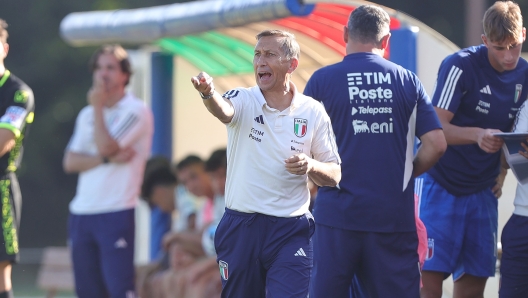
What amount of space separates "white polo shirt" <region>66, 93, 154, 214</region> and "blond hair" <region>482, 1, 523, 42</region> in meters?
3.83

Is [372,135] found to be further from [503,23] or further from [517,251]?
[517,251]

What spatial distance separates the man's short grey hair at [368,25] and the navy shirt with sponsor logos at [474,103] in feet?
2.10

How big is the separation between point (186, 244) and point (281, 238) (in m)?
4.13

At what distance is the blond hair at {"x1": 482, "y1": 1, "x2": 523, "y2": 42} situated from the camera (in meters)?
5.44

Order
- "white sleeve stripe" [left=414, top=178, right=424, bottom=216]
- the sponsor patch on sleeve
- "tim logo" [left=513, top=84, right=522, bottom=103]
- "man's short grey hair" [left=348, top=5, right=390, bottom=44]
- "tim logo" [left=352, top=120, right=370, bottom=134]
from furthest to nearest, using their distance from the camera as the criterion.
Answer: the sponsor patch on sleeve → "white sleeve stripe" [left=414, top=178, right=424, bottom=216] → "tim logo" [left=513, top=84, right=522, bottom=103] → "man's short grey hair" [left=348, top=5, right=390, bottom=44] → "tim logo" [left=352, top=120, right=370, bottom=134]

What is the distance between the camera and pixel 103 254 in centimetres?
794

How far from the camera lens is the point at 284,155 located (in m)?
4.79

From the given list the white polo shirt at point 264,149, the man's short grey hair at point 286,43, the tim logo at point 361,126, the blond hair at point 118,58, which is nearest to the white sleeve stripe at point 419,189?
the tim logo at point 361,126

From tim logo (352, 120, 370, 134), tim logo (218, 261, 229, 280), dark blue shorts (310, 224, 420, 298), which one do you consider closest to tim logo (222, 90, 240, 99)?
tim logo (352, 120, 370, 134)

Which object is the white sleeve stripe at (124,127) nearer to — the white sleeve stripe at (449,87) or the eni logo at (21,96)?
the eni logo at (21,96)

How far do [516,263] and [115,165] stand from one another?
13.2 ft

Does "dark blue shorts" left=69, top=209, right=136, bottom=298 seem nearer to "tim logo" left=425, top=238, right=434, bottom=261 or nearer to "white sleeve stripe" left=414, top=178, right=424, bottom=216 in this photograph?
"white sleeve stripe" left=414, top=178, right=424, bottom=216

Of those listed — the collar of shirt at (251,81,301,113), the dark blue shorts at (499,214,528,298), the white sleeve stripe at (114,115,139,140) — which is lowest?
the dark blue shorts at (499,214,528,298)

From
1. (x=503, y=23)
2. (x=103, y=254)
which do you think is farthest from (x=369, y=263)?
(x=103, y=254)
